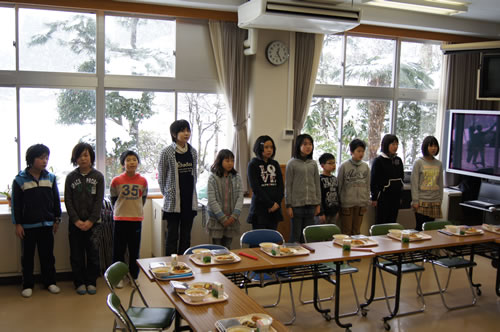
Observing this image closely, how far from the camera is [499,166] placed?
686 cm

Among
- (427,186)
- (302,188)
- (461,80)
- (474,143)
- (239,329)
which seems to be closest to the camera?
(239,329)

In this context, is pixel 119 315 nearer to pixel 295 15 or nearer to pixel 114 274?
pixel 114 274

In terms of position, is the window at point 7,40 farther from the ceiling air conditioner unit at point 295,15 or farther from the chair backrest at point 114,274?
the chair backrest at point 114,274

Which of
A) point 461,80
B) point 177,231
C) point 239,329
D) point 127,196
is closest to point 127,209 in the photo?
point 127,196

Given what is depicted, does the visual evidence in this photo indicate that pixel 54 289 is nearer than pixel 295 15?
Yes

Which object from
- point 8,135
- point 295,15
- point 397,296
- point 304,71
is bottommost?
point 397,296

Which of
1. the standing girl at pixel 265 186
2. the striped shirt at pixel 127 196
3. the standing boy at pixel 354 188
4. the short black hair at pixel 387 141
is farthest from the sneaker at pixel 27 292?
the short black hair at pixel 387 141

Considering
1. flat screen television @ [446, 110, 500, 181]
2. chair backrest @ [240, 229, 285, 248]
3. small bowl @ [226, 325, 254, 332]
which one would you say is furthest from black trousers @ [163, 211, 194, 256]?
flat screen television @ [446, 110, 500, 181]

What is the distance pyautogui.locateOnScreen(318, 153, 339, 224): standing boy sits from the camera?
231 inches

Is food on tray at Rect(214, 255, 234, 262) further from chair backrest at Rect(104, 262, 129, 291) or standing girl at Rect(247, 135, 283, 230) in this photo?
standing girl at Rect(247, 135, 283, 230)

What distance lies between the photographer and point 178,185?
5117 millimetres

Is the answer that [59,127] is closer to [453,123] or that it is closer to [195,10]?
[195,10]

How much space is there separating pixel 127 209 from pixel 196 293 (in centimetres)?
232

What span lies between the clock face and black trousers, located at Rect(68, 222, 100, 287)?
9.47ft
